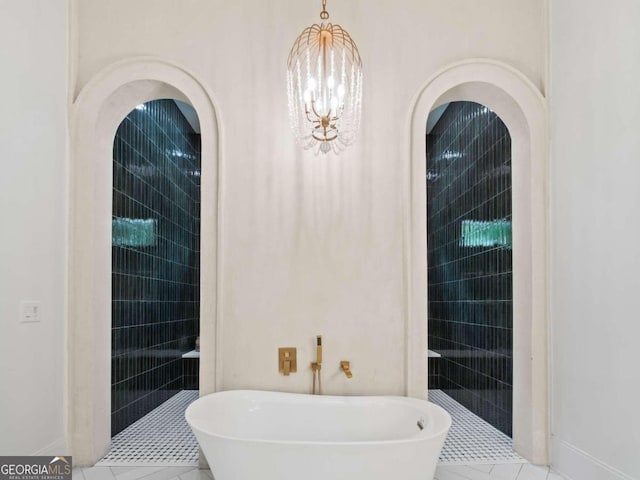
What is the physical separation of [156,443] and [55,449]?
0.73m

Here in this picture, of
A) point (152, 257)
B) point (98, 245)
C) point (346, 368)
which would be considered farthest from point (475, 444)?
point (152, 257)

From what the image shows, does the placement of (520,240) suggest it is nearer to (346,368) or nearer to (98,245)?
(346,368)

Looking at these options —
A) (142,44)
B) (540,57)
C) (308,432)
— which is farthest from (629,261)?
(142,44)

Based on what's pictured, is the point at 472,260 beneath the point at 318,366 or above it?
above

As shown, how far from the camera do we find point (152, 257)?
476 centimetres

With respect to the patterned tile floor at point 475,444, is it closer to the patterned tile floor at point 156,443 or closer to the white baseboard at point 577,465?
the white baseboard at point 577,465

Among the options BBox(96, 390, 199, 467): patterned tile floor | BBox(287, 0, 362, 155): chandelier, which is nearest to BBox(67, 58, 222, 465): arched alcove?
BBox(96, 390, 199, 467): patterned tile floor

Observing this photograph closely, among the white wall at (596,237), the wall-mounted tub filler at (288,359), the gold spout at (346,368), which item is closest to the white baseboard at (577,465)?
the white wall at (596,237)

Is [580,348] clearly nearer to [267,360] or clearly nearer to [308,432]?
[308,432]

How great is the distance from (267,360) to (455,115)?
3.34 meters

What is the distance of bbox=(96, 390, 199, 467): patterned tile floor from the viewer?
3260mm

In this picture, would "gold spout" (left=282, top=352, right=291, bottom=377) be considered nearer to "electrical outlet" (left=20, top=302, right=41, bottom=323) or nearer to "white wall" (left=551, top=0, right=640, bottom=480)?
"electrical outlet" (left=20, top=302, right=41, bottom=323)

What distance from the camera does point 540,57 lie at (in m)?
3.37

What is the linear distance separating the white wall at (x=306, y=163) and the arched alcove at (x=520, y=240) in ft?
0.24
